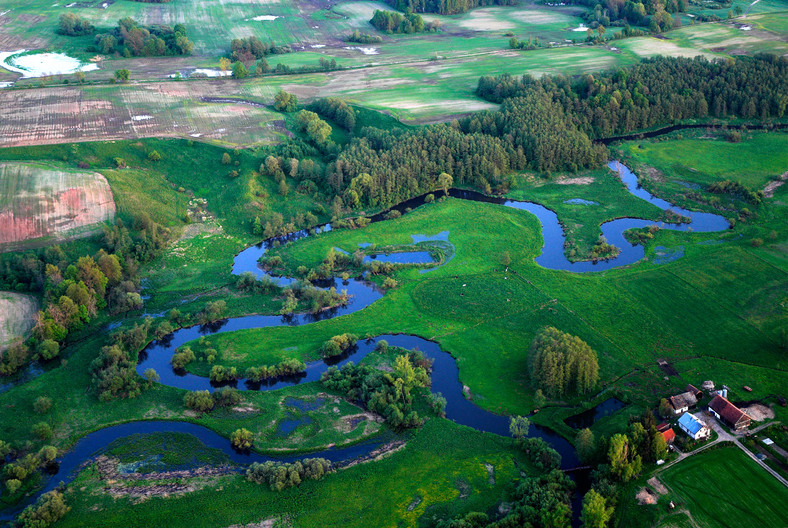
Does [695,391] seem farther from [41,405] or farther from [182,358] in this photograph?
[41,405]

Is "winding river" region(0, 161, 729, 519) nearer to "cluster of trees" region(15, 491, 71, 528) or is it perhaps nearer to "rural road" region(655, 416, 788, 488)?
"cluster of trees" region(15, 491, 71, 528)

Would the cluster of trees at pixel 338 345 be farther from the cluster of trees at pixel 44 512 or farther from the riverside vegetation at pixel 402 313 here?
the cluster of trees at pixel 44 512

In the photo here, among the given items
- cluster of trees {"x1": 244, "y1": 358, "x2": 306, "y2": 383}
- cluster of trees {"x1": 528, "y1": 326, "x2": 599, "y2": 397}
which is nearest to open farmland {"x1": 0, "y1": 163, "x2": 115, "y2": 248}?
cluster of trees {"x1": 244, "y1": 358, "x2": 306, "y2": 383}

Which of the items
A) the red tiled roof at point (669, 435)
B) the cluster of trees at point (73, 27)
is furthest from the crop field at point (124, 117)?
the red tiled roof at point (669, 435)

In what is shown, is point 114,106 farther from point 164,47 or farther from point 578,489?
point 578,489

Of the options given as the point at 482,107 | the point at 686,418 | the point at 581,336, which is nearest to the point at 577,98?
the point at 482,107
